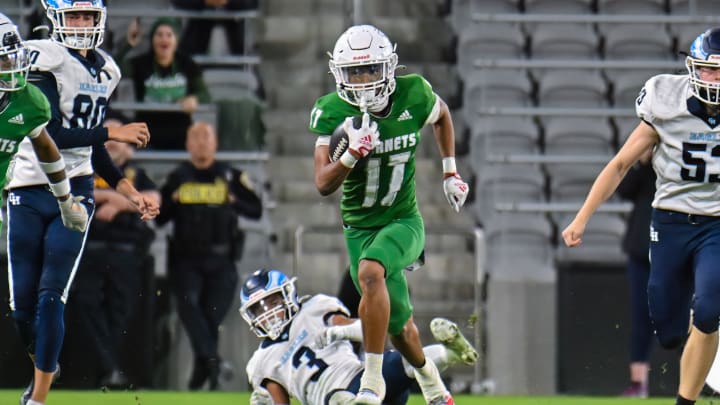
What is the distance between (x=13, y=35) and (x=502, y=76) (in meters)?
6.10

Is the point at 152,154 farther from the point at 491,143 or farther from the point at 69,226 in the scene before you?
the point at 69,226

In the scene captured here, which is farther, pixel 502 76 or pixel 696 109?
pixel 502 76

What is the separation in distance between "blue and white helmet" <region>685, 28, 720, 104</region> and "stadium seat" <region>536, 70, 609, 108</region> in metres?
5.28

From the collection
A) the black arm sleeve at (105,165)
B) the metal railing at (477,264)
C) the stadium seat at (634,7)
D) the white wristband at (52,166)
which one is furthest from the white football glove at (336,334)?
the stadium seat at (634,7)

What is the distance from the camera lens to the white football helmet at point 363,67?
716 cm

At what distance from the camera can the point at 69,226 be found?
25.0 feet

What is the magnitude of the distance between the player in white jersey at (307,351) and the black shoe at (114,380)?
9.63 ft

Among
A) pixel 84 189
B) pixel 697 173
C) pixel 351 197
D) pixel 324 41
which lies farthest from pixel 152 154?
pixel 697 173

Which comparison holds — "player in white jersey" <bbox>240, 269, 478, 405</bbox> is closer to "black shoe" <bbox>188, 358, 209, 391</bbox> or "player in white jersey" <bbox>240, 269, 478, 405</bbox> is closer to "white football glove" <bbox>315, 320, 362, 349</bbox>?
"white football glove" <bbox>315, 320, 362, 349</bbox>

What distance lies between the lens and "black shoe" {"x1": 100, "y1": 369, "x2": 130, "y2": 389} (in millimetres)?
10445

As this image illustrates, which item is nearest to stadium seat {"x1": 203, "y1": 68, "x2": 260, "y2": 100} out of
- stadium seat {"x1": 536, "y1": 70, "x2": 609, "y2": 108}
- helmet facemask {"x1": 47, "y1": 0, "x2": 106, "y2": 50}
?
stadium seat {"x1": 536, "y1": 70, "x2": 609, "y2": 108}

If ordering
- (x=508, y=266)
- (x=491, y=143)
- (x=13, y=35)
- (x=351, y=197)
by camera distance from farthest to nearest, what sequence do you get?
(x=491, y=143) < (x=508, y=266) < (x=351, y=197) < (x=13, y=35)

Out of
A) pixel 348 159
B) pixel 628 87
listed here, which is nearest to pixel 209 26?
pixel 628 87

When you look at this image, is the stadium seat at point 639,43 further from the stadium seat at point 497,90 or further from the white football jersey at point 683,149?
the white football jersey at point 683,149
